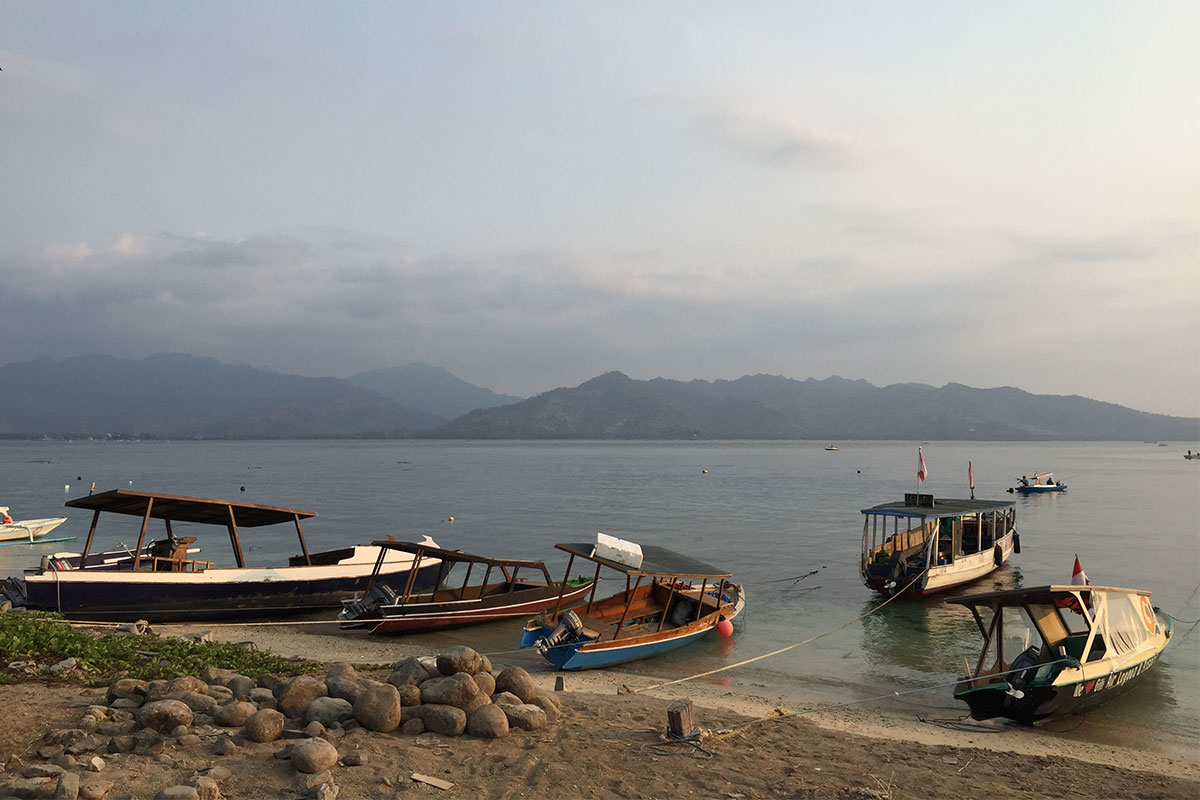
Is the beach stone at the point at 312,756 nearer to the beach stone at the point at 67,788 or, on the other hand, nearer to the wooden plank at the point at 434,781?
the wooden plank at the point at 434,781

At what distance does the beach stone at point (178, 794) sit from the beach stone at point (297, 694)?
8.40 ft

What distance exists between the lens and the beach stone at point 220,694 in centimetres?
1105

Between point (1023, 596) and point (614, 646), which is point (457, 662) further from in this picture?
point (1023, 596)

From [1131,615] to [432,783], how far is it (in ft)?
53.7

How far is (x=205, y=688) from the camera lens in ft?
37.0

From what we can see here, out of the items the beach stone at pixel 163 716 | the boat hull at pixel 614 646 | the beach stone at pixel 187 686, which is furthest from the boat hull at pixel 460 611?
the beach stone at pixel 163 716

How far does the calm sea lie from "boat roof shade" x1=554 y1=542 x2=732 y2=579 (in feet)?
7.35

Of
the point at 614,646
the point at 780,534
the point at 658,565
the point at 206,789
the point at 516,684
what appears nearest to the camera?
the point at 206,789

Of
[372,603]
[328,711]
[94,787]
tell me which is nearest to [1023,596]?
[328,711]

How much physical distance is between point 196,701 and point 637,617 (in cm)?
1364

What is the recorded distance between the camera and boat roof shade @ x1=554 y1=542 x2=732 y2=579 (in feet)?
67.1

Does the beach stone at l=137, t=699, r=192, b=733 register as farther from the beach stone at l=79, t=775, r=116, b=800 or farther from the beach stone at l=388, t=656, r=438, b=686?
the beach stone at l=388, t=656, r=438, b=686

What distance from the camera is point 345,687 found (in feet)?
36.7

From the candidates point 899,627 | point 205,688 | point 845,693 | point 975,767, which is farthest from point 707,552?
point 205,688
